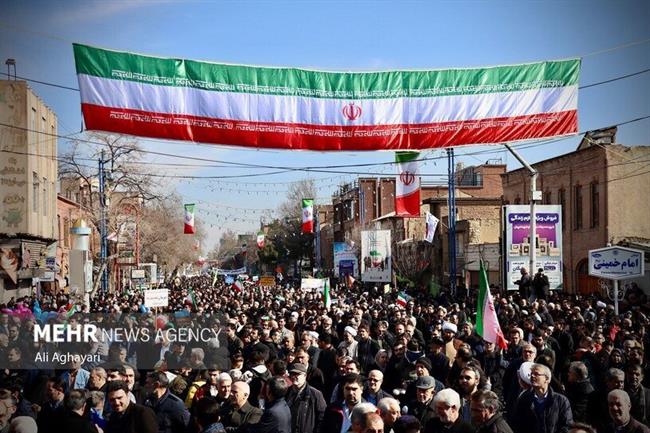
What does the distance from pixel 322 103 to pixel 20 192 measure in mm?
27029

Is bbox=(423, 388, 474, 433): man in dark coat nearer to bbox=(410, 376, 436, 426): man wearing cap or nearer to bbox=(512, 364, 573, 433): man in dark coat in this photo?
bbox=(410, 376, 436, 426): man wearing cap

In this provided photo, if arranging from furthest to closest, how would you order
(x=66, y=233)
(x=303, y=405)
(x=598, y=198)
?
(x=66, y=233), (x=598, y=198), (x=303, y=405)

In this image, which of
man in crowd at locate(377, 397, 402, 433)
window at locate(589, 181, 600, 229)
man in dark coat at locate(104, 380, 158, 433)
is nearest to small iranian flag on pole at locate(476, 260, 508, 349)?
man in crowd at locate(377, 397, 402, 433)

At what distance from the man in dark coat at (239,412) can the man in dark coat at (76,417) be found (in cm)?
117

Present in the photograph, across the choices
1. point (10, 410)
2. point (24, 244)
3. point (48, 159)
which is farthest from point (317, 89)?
point (48, 159)

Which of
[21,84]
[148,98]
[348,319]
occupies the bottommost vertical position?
[348,319]

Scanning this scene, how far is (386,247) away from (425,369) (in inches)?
1028

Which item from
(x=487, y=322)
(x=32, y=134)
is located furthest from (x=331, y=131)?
(x=32, y=134)

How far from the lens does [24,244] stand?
33750 millimetres

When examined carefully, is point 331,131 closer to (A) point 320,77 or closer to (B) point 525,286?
(A) point 320,77

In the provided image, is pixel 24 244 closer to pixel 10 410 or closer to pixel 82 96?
pixel 82 96

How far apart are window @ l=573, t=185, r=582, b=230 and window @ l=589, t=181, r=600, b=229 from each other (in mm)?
1204

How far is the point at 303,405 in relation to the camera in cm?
769

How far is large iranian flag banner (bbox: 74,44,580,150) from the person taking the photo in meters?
11.0
